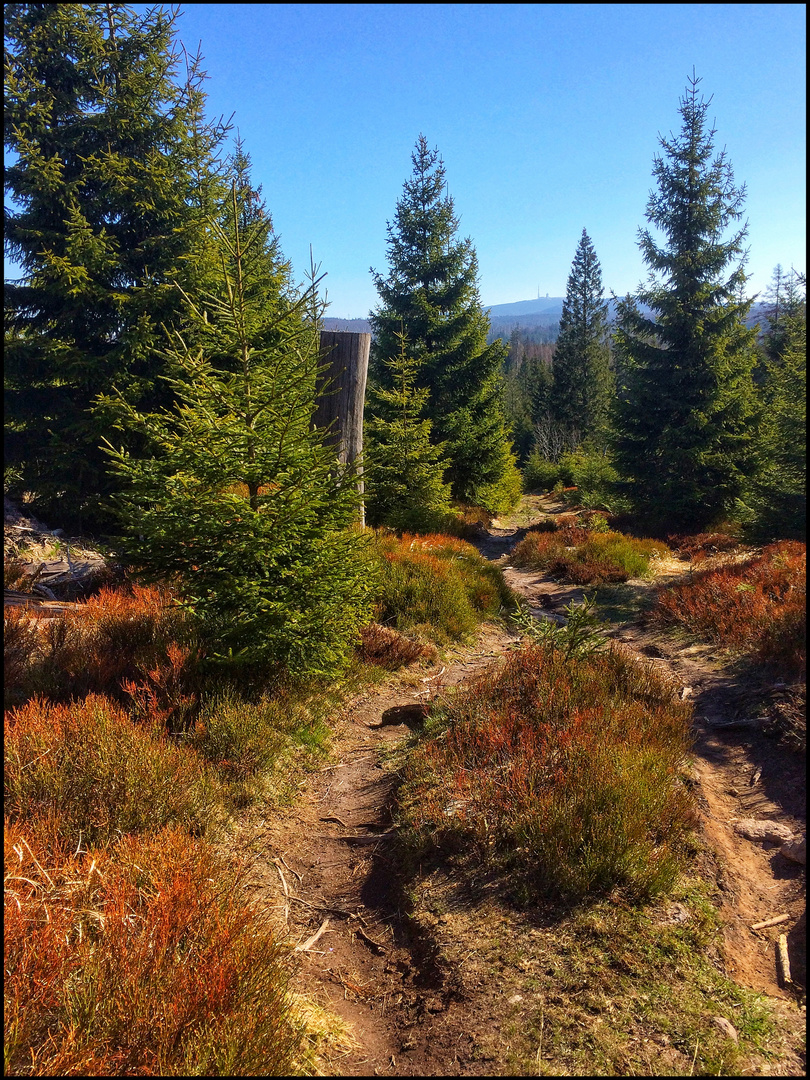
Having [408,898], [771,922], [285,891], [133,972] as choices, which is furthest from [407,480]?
[771,922]

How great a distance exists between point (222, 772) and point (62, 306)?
9953 millimetres

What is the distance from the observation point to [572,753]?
3.91 metres

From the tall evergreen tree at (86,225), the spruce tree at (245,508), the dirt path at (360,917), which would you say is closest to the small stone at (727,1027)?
the dirt path at (360,917)

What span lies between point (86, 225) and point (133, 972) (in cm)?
1127

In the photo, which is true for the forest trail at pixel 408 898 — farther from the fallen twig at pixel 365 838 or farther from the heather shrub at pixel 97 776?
the heather shrub at pixel 97 776

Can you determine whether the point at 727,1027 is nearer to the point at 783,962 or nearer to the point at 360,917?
the point at 783,962

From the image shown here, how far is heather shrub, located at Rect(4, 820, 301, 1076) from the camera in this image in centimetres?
208

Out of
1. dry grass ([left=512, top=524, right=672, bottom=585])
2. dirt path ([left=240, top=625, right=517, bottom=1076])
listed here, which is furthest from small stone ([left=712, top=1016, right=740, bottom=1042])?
dry grass ([left=512, top=524, right=672, bottom=585])

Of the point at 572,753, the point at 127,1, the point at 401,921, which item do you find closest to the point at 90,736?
the point at 401,921

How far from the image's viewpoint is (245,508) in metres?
4.91

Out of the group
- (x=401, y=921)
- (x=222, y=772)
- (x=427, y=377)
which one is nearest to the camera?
(x=401, y=921)

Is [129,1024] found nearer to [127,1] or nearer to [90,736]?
[90,736]

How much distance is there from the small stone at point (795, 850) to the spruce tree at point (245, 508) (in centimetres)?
369

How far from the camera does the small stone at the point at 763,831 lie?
2.18 m
